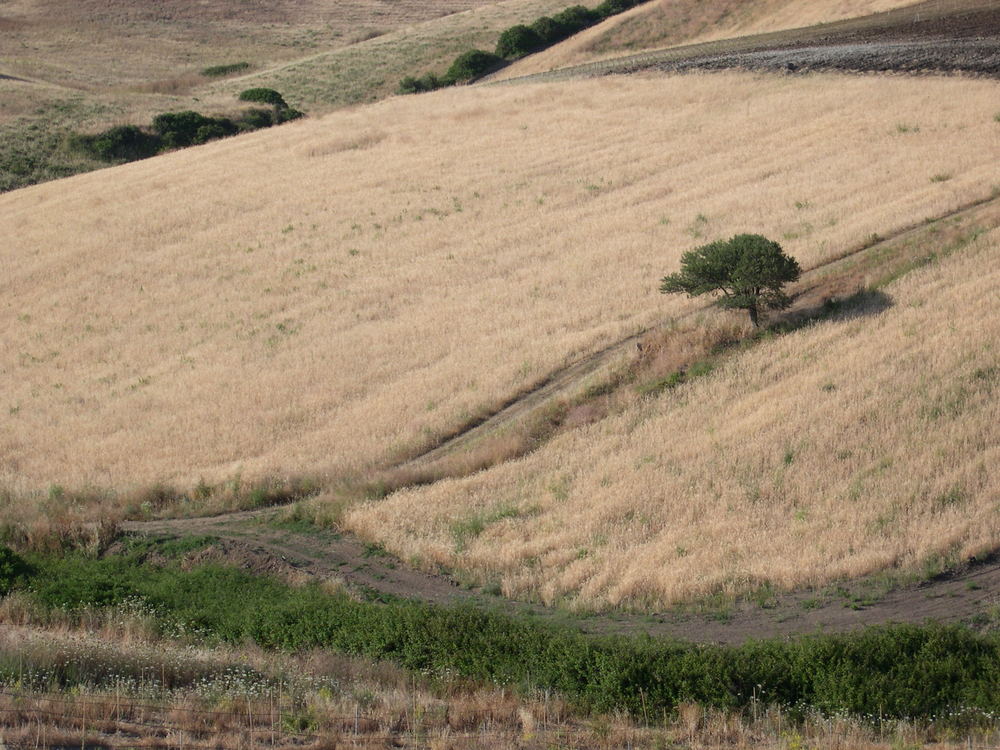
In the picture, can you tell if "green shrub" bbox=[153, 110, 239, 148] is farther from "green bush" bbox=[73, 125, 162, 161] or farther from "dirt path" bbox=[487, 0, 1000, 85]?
"dirt path" bbox=[487, 0, 1000, 85]

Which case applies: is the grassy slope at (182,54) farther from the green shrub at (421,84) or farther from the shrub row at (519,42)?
the shrub row at (519,42)

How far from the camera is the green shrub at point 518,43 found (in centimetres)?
6806

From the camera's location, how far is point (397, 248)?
35.7 metres

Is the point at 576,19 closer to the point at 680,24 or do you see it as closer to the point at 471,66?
the point at 471,66

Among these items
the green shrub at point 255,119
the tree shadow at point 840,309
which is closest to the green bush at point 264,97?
the green shrub at point 255,119

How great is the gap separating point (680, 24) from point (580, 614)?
54327 mm

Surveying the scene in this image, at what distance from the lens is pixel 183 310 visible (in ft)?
107

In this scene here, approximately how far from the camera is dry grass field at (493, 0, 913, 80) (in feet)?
189

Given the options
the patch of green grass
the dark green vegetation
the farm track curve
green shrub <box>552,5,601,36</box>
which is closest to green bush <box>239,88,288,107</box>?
green shrub <box>552,5,601,36</box>

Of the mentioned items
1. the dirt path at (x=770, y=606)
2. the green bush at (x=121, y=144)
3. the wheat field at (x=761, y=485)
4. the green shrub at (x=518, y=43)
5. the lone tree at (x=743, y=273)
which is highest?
the green shrub at (x=518, y=43)

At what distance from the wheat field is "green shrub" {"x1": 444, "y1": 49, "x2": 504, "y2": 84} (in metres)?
47.0

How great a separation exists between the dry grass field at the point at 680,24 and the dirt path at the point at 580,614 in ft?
125

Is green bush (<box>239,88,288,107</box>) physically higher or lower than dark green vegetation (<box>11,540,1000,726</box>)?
higher

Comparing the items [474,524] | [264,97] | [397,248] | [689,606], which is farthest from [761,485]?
[264,97]
